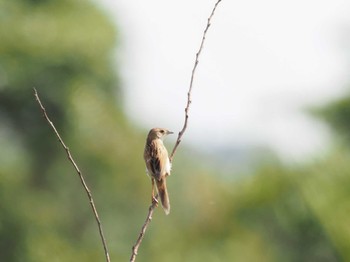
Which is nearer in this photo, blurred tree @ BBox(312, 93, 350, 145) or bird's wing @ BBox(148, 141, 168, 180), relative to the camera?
bird's wing @ BBox(148, 141, 168, 180)

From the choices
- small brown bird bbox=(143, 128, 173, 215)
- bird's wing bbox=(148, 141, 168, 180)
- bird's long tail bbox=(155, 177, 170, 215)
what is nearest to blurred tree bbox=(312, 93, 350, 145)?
small brown bird bbox=(143, 128, 173, 215)

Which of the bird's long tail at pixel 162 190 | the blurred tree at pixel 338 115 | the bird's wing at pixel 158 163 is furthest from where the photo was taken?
the blurred tree at pixel 338 115

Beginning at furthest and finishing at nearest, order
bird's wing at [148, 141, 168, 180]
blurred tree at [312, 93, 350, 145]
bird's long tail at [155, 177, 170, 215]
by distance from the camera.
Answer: blurred tree at [312, 93, 350, 145], bird's wing at [148, 141, 168, 180], bird's long tail at [155, 177, 170, 215]

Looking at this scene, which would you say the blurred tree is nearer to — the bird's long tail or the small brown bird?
the small brown bird

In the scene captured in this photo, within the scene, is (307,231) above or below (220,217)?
above

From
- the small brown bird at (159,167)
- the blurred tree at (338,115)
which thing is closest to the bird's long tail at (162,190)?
the small brown bird at (159,167)

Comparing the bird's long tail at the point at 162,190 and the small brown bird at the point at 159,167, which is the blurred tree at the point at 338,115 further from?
the bird's long tail at the point at 162,190

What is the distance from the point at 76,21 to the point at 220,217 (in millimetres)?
5490

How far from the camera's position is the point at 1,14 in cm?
2164

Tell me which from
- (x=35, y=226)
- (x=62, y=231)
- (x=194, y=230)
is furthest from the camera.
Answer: (x=194, y=230)

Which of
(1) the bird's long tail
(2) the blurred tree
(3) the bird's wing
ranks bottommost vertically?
(2) the blurred tree

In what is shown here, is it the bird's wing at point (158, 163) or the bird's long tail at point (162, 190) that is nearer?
the bird's long tail at point (162, 190)

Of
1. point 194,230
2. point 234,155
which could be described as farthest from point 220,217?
point 234,155

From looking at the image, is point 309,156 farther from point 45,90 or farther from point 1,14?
point 1,14
